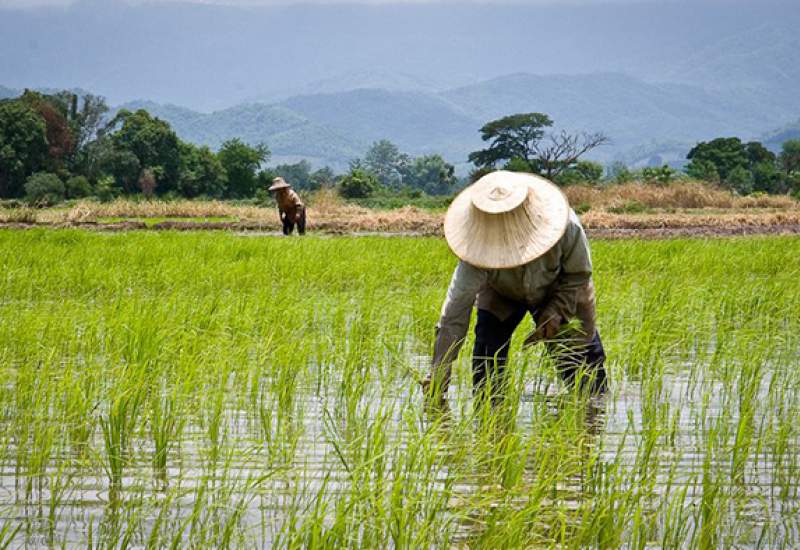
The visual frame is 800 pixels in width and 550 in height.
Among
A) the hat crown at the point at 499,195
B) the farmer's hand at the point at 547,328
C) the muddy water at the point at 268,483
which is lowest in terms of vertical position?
the muddy water at the point at 268,483

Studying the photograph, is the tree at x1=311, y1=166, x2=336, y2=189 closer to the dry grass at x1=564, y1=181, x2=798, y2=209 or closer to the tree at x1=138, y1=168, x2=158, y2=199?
the tree at x1=138, y1=168, x2=158, y2=199

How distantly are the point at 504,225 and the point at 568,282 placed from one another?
0.43 m

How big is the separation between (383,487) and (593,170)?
185 feet

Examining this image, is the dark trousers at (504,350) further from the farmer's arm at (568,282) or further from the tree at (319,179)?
the tree at (319,179)

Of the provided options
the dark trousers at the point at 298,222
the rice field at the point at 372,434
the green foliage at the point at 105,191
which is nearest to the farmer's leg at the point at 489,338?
the rice field at the point at 372,434

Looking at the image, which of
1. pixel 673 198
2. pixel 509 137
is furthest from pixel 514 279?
pixel 509 137

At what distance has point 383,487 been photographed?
7.88 ft

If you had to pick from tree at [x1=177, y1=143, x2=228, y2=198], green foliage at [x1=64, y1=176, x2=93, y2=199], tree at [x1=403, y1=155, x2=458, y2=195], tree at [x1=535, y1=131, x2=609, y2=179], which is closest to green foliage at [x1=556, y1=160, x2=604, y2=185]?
tree at [x1=535, y1=131, x2=609, y2=179]

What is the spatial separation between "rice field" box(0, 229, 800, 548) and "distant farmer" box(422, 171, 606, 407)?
117 millimetres

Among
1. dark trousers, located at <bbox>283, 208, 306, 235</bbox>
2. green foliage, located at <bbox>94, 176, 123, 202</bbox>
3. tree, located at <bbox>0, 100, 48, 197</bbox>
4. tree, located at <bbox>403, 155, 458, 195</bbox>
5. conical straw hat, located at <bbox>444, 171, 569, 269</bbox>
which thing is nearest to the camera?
conical straw hat, located at <bbox>444, 171, 569, 269</bbox>

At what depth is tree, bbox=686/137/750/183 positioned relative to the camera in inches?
1924

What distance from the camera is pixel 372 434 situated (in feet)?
9.64

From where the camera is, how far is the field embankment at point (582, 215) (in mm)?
17469

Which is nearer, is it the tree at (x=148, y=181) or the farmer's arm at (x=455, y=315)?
the farmer's arm at (x=455, y=315)
